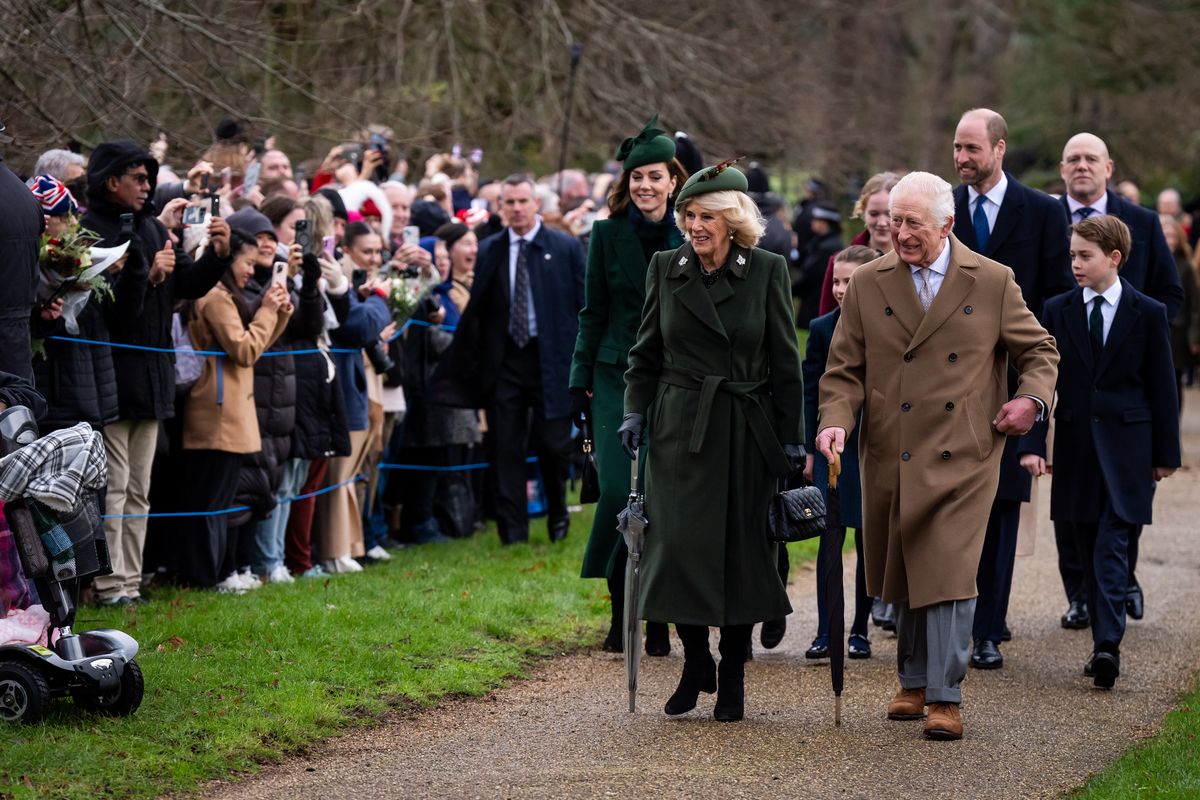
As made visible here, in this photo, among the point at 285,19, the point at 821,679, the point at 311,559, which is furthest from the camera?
the point at 285,19

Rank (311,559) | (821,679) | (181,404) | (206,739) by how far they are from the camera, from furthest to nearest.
→ (311,559), (181,404), (821,679), (206,739)

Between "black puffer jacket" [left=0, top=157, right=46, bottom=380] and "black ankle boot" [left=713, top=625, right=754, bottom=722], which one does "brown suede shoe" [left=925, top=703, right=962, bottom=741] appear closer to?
"black ankle boot" [left=713, top=625, right=754, bottom=722]

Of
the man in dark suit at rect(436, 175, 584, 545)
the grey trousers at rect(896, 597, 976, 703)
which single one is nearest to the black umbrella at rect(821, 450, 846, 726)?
the grey trousers at rect(896, 597, 976, 703)

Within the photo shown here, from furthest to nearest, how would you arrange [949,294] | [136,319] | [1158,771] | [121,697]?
[136,319], [949,294], [121,697], [1158,771]

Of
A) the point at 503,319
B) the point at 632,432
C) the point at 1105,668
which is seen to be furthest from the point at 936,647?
the point at 503,319

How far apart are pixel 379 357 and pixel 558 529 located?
5.60 ft

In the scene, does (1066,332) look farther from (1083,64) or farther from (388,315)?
(1083,64)

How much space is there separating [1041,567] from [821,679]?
3.86 metres

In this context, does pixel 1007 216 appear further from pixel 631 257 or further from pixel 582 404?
pixel 582 404

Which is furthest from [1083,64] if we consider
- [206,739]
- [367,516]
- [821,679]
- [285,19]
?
[206,739]

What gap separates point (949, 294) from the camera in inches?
283

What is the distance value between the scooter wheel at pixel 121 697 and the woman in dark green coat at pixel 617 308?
2377mm

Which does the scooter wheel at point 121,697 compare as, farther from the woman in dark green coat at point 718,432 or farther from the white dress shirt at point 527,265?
the white dress shirt at point 527,265

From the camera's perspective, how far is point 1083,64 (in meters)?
32.1
